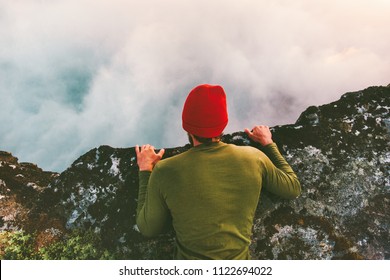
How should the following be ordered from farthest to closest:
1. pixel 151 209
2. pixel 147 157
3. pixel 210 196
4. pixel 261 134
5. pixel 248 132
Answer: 1. pixel 248 132
2. pixel 261 134
3. pixel 147 157
4. pixel 151 209
5. pixel 210 196

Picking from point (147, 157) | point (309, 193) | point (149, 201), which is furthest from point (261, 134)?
point (149, 201)

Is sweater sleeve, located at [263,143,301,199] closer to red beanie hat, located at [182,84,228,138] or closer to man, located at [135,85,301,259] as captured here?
man, located at [135,85,301,259]

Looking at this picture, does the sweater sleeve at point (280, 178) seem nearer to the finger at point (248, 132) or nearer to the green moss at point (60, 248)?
the finger at point (248, 132)

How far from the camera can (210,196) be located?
4.14 m

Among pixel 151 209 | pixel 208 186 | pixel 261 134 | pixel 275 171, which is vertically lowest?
pixel 151 209

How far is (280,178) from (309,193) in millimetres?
794

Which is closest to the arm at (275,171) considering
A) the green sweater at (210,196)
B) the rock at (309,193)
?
the green sweater at (210,196)

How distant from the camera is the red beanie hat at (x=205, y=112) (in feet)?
13.8

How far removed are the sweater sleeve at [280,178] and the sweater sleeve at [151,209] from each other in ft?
4.27

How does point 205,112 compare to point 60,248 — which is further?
point 60,248

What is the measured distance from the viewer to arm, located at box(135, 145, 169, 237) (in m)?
4.41

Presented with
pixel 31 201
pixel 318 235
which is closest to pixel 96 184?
pixel 31 201

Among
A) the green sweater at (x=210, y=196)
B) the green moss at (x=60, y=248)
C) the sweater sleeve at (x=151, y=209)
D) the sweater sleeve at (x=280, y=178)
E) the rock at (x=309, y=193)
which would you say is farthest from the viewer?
the green moss at (x=60, y=248)

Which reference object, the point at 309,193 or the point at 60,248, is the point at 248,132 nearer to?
the point at 309,193
